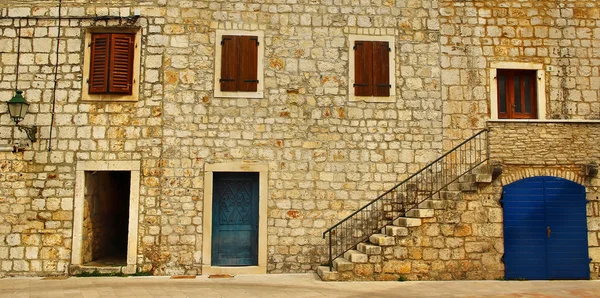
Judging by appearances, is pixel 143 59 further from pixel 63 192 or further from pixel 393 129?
pixel 393 129

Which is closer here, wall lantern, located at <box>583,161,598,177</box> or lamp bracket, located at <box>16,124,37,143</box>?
wall lantern, located at <box>583,161,598,177</box>

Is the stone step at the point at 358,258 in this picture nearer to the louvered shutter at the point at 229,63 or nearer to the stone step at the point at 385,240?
the stone step at the point at 385,240

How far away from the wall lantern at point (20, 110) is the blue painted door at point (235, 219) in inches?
140

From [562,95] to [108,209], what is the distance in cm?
1000

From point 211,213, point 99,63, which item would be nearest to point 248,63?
point 99,63

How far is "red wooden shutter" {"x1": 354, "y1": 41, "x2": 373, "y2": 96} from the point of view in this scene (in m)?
9.55

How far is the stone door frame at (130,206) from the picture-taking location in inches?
351

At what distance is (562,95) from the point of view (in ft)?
32.1

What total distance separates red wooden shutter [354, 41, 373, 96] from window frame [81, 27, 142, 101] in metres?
4.31

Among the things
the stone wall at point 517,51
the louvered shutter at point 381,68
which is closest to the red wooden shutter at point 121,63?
the louvered shutter at point 381,68

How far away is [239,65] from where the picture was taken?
940 cm

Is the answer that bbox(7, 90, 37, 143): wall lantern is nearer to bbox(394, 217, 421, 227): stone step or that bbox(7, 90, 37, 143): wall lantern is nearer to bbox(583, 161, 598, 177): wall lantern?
bbox(394, 217, 421, 227): stone step

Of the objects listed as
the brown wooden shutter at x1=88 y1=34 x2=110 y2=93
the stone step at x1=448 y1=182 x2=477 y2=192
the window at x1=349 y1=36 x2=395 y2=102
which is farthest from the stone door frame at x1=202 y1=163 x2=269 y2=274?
the stone step at x1=448 y1=182 x2=477 y2=192

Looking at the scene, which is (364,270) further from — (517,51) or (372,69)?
(517,51)
